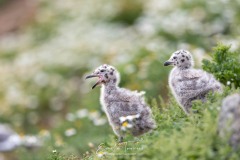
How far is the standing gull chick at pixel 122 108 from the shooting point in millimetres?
7113

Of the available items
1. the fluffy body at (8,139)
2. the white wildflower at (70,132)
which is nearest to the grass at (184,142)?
the white wildflower at (70,132)

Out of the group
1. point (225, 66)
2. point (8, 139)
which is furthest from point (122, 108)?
point (8, 139)

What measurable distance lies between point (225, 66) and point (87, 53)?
11356 millimetres

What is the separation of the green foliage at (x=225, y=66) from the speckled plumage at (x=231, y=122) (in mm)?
1944

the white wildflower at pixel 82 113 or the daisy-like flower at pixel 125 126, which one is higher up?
the white wildflower at pixel 82 113

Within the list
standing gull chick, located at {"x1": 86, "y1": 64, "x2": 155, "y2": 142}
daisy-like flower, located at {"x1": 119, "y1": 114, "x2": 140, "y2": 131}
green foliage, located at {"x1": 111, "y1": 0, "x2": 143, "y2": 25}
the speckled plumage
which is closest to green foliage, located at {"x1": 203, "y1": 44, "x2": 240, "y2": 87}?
standing gull chick, located at {"x1": 86, "y1": 64, "x2": 155, "y2": 142}

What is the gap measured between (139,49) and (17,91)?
4.44 meters

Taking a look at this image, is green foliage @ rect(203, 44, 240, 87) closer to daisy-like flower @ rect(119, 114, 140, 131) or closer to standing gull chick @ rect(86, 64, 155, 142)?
standing gull chick @ rect(86, 64, 155, 142)

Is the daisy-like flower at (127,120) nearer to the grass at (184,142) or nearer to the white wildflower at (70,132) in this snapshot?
the grass at (184,142)

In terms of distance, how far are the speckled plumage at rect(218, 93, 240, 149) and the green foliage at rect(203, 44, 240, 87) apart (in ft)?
6.38

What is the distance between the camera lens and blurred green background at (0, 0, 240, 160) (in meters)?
13.0

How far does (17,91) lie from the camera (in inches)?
731

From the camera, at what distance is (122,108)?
741 centimetres

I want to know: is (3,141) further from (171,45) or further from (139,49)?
(171,45)
